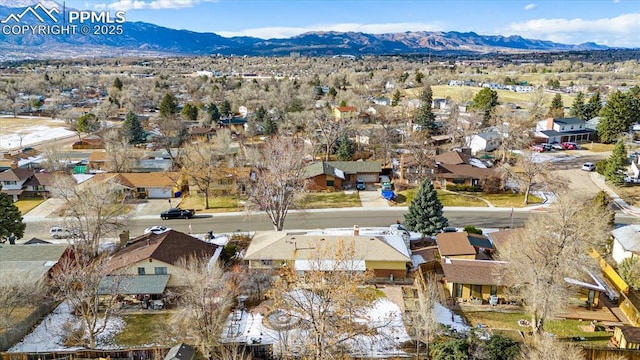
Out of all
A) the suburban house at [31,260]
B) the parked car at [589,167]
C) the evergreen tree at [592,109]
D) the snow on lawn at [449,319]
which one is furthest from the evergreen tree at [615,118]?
the suburban house at [31,260]

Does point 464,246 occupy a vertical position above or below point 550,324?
above

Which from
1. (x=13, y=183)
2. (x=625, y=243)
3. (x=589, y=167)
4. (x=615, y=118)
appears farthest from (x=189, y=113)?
(x=625, y=243)

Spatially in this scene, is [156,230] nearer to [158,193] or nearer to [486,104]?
[158,193]

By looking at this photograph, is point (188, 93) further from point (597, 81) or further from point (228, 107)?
point (597, 81)

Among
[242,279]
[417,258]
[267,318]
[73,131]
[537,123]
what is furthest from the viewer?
[73,131]

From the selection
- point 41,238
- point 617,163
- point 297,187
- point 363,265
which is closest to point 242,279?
point 363,265

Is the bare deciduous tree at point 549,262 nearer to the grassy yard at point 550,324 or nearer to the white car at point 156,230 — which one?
the grassy yard at point 550,324
